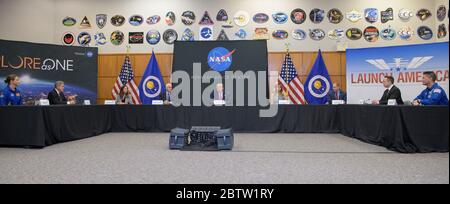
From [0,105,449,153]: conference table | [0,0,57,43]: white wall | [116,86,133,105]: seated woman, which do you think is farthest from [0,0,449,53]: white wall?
[0,105,449,153]: conference table

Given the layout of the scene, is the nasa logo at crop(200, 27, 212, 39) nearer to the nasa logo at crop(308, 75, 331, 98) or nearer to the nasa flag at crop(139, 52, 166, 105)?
the nasa flag at crop(139, 52, 166, 105)

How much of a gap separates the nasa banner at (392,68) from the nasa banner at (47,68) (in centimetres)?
731

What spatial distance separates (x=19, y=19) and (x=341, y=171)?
29.8ft

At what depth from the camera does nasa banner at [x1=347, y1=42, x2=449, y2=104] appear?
264 inches

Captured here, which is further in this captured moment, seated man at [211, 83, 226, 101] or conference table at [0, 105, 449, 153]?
seated man at [211, 83, 226, 101]

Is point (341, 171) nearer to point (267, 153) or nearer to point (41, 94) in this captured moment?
point (267, 153)

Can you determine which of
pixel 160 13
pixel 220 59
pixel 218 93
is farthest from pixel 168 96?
pixel 160 13

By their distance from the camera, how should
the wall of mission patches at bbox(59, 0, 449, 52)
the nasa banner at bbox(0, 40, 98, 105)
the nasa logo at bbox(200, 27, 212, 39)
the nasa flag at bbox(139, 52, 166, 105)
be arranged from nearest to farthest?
the nasa banner at bbox(0, 40, 98, 105) → the nasa flag at bbox(139, 52, 166, 105) → the wall of mission patches at bbox(59, 0, 449, 52) → the nasa logo at bbox(200, 27, 212, 39)

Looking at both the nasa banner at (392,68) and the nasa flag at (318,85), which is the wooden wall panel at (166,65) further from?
A: the nasa flag at (318,85)

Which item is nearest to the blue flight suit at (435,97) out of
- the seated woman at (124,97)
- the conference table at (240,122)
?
the conference table at (240,122)

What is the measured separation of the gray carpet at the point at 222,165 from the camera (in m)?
2.58

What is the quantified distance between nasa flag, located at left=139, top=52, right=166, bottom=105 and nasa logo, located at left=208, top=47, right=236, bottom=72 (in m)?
1.50

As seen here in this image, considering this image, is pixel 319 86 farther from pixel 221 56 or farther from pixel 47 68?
pixel 47 68

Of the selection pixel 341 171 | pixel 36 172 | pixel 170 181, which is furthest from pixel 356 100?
pixel 36 172
